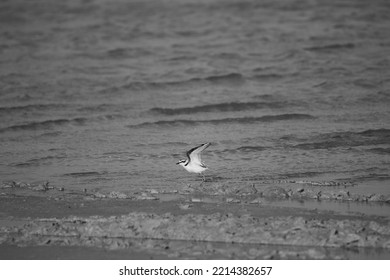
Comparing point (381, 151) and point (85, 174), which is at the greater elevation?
point (381, 151)

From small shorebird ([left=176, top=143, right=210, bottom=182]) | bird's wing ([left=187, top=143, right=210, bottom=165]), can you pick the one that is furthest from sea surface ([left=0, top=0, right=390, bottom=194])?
bird's wing ([left=187, top=143, right=210, bottom=165])

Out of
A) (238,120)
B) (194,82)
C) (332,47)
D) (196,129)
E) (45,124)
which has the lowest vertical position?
(196,129)

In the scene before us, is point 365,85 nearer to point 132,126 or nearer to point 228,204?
point 132,126

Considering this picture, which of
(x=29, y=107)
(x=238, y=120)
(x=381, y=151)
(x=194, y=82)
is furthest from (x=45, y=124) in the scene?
(x=381, y=151)

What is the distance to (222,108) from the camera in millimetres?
15875

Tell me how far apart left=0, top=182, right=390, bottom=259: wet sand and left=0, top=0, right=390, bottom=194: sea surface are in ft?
2.88

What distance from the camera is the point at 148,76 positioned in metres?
18.8

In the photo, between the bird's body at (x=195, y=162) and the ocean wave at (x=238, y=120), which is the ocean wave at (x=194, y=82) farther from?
the bird's body at (x=195, y=162)

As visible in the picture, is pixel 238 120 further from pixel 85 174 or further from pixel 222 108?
pixel 85 174

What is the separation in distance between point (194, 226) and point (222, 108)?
7.67 m

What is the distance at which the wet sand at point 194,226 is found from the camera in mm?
7801

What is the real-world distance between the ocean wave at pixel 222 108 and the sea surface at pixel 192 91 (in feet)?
0.14

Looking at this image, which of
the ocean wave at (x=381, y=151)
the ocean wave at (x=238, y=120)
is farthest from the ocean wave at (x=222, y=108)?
the ocean wave at (x=381, y=151)

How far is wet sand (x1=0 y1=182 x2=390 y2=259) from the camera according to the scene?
7801 mm
